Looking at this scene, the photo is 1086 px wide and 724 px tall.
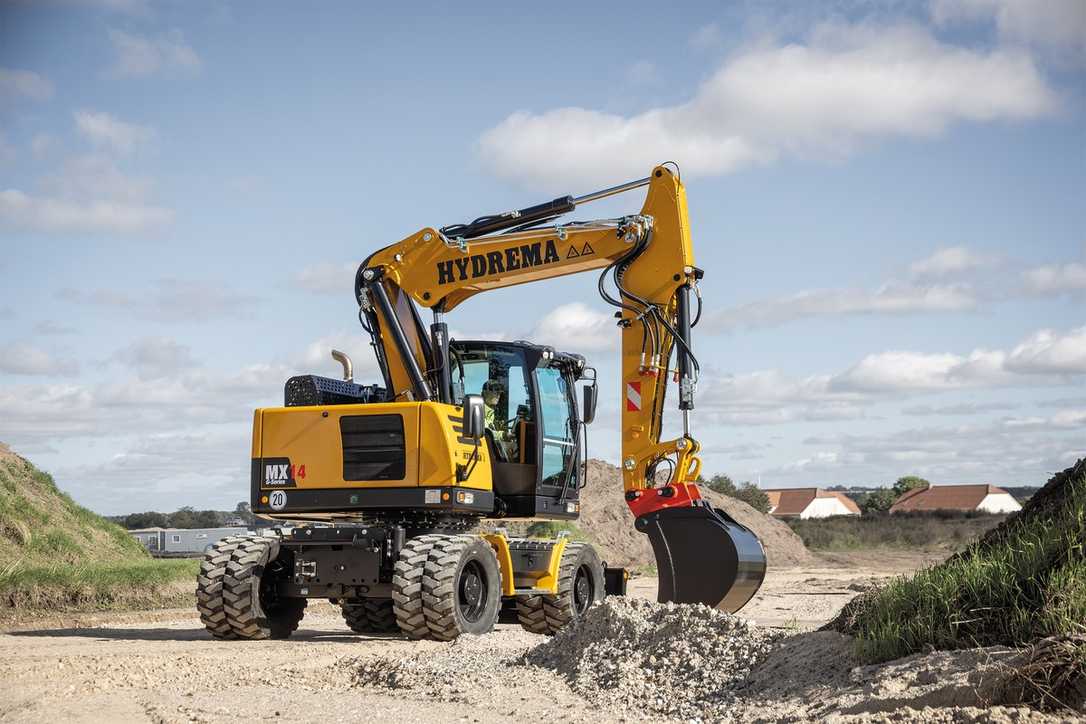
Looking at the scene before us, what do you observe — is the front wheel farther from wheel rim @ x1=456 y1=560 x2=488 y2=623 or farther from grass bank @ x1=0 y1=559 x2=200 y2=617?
grass bank @ x1=0 y1=559 x2=200 y2=617

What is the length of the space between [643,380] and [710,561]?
7.43ft

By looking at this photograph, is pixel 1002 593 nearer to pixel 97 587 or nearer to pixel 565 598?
pixel 565 598

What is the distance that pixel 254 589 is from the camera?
12.5m

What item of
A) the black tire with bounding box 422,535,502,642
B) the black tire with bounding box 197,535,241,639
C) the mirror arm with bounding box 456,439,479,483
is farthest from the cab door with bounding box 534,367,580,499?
the black tire with bounding box 197,535,241,639

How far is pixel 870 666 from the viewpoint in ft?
24.5

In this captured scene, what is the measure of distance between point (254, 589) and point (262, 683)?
124 inches

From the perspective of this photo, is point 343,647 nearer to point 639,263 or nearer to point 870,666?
point 639,263

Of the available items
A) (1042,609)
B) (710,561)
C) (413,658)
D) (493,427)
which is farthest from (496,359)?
(1042,609)

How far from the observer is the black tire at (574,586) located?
1374 centimetres

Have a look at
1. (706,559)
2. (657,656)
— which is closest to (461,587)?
(706,559)

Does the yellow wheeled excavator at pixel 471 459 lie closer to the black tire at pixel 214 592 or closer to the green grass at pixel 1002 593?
the black tire at pixel 214 592

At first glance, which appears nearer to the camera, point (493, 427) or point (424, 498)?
point (424, 498)

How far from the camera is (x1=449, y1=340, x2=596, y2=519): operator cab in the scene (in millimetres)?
13680

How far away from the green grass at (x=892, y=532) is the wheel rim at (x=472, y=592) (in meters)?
28.8
